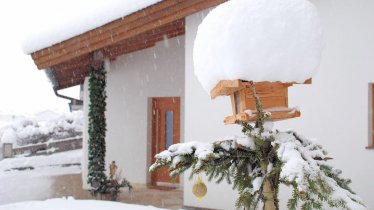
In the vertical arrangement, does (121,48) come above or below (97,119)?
above

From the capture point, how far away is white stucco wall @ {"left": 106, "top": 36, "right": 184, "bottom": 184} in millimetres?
10266

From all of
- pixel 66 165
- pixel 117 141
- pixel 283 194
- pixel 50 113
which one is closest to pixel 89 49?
pixel 117 141

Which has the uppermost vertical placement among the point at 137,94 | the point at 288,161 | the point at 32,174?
the point at 137,94

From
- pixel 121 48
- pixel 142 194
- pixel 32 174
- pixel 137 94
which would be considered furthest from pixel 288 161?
pixel 32 174

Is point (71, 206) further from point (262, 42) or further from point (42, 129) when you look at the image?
point (42, 129)

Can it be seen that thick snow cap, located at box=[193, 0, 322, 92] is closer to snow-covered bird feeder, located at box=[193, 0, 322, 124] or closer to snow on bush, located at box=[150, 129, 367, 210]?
snow-covered bird feeder, located at box=[193, 0, 322, 124]

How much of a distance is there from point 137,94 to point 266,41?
8848 millimetres

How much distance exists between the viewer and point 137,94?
1059 centimetres

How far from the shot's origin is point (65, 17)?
8219 millimetres

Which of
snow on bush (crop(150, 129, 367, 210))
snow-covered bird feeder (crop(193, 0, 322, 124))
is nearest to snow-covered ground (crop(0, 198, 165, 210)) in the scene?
snow on bush (crop(150, 129, 367, 210))

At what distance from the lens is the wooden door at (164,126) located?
10602mm

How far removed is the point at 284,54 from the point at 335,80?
4.50 meters

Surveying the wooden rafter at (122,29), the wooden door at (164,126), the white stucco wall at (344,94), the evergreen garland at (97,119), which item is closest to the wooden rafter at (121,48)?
the evergreen garland at (97,119)

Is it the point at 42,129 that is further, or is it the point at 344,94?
the point at 42,129
